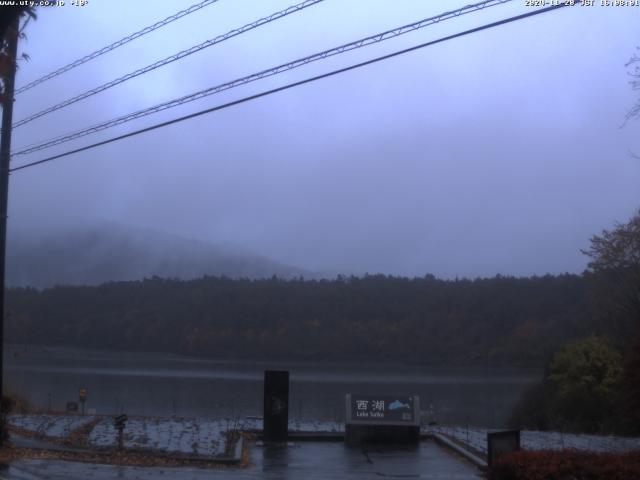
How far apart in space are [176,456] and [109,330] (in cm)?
5815

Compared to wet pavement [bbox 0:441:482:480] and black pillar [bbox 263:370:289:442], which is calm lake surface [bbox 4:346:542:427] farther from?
wet pavement [bbox 0:441:482:480]

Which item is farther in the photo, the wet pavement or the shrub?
the wet pavement

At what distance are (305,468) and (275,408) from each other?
4.14m

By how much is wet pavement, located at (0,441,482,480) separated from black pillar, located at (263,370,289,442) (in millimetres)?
525

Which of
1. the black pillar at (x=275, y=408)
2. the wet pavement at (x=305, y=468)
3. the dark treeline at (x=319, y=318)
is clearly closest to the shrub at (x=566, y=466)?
the wet pavement at (x=305, y=468)

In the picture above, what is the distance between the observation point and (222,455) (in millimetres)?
18156

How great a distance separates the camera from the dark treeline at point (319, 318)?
63.9 m

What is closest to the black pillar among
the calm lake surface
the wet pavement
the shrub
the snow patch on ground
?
the wet pavement

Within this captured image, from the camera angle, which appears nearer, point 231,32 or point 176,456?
point 231,32

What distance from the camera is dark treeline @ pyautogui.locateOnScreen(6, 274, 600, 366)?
6391 cm

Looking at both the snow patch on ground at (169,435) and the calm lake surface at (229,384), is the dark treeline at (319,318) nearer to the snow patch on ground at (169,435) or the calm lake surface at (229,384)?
the calm lake surface at (229,384)

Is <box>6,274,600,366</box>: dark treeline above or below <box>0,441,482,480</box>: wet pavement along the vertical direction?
above

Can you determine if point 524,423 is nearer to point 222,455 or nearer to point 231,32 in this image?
point 222,455

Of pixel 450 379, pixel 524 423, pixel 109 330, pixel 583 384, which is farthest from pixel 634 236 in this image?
pixel 109 330
